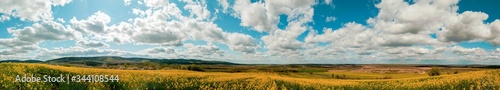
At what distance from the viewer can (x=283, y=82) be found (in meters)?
26.5

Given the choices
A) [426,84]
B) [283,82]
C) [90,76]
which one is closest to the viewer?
[90,76]

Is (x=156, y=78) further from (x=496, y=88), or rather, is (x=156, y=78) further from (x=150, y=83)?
(x=496, y=88)

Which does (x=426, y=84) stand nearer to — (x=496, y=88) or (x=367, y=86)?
(x=367, y=86)

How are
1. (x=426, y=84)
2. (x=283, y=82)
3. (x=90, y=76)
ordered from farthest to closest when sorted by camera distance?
(x=283, y=82), (x=426, y=84), (x=90, y=76)

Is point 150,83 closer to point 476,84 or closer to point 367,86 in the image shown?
point 367,86

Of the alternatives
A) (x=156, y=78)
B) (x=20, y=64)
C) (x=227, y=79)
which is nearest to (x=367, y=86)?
(x=227, y=79)

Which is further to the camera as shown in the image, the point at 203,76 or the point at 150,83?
the point at 203,76

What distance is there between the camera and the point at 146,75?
965 inches

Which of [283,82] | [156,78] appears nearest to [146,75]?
[156,78]

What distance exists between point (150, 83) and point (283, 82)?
9.57 meters

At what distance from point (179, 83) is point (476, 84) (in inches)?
849

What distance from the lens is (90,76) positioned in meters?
23.2

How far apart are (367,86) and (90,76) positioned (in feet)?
61.8

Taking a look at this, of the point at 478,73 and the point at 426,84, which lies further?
the point at 478,73
